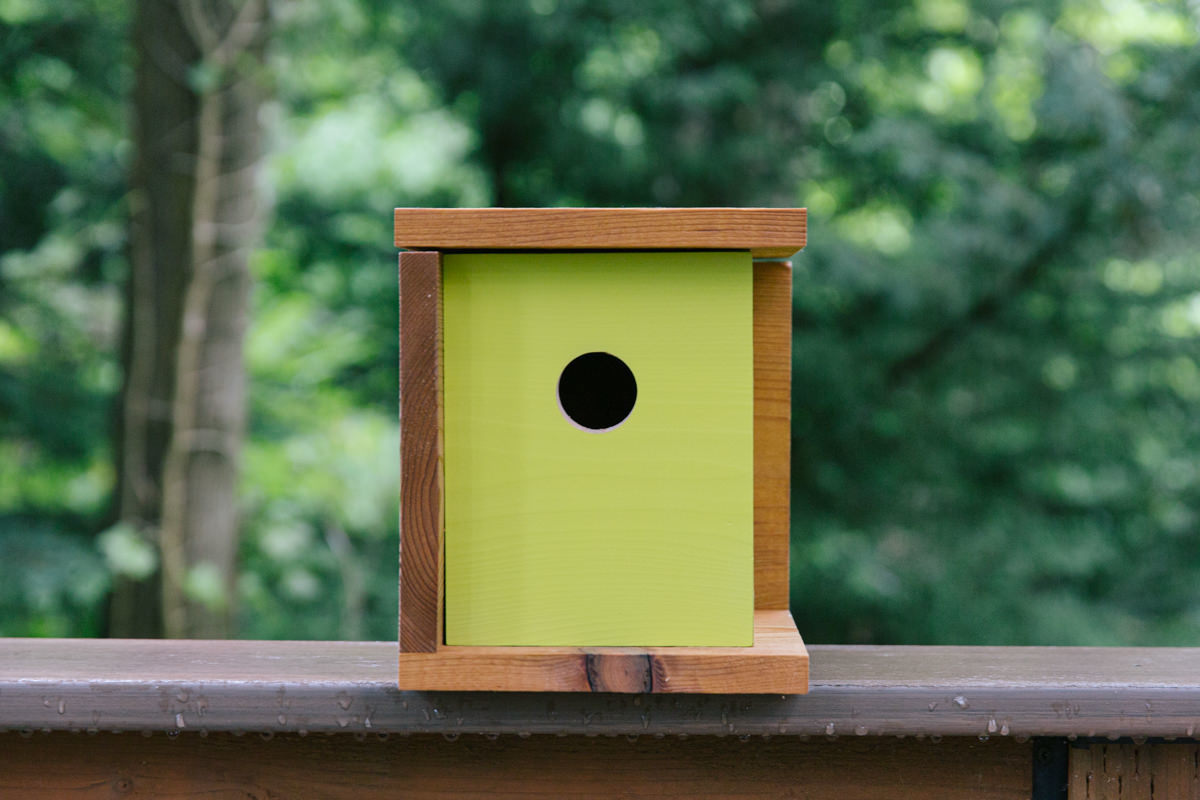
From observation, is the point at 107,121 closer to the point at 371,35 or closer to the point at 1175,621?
the point at 371,35

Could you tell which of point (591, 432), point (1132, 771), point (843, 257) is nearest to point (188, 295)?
point (843, 257)

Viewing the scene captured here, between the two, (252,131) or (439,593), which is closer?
(439,593)

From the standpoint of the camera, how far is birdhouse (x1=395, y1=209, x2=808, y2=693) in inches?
38.5

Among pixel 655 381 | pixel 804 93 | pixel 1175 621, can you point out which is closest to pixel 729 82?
pixel 804 93

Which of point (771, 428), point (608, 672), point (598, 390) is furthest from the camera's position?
point (598, 390)

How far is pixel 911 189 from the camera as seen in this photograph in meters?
4.63

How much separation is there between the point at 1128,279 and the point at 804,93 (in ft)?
5.73

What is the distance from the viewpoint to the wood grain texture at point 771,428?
1.15 m

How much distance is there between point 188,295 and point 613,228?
109 inches

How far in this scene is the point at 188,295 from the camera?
337cm

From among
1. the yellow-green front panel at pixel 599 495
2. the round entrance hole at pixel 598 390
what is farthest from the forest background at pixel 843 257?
the yellow-green front panel at pixel 599 495

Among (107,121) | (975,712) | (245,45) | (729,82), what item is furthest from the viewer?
(107,121)

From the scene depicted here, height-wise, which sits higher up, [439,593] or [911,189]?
[911,189]

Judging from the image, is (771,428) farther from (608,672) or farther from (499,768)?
(499,768)
